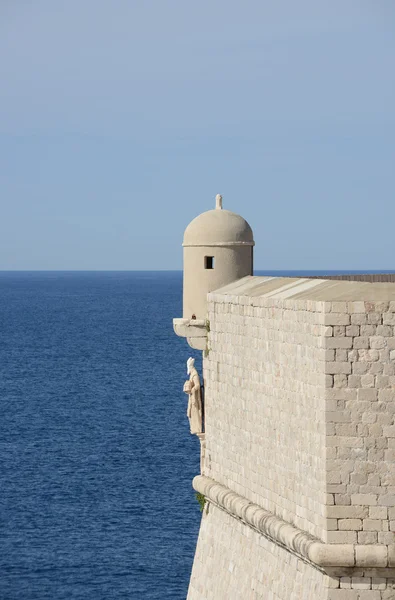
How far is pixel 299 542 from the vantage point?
1666 cm

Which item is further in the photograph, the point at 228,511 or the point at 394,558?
the point at 228,511

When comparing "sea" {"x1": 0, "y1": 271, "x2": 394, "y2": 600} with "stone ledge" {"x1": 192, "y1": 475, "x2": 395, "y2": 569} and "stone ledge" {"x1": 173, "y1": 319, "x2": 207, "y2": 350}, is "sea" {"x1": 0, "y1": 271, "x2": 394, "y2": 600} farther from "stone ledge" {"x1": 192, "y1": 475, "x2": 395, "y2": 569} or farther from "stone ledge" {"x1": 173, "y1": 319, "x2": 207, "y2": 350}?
"stone ledge" {"x1": 192, "y1": 475, "x2": 395, "y2": 569}

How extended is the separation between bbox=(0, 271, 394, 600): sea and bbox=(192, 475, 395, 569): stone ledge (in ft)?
49.7

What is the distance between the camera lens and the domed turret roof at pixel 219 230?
74.7ft

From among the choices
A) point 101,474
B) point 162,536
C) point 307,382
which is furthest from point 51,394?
point 307,382

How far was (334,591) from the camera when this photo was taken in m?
16.0

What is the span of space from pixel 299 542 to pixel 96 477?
33.6m

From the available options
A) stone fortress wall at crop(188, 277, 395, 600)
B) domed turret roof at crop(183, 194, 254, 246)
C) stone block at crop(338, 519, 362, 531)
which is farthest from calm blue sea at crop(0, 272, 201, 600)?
stone block at crop(338, 519, 362, 531)

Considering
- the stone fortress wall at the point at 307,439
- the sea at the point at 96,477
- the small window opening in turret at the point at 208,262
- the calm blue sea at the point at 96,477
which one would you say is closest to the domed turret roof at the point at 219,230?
the small window opening in turret at the point at 208,262

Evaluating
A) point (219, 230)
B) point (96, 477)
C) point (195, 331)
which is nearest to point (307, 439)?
point (195, 331)

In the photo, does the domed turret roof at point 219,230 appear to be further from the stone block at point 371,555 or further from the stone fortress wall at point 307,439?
the stone block at point 371,555

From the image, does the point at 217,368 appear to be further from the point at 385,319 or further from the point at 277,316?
the point at 385,319

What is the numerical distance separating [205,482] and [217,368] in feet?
6.20

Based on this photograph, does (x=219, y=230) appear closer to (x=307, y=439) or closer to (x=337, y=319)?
(x=307, y=439)
